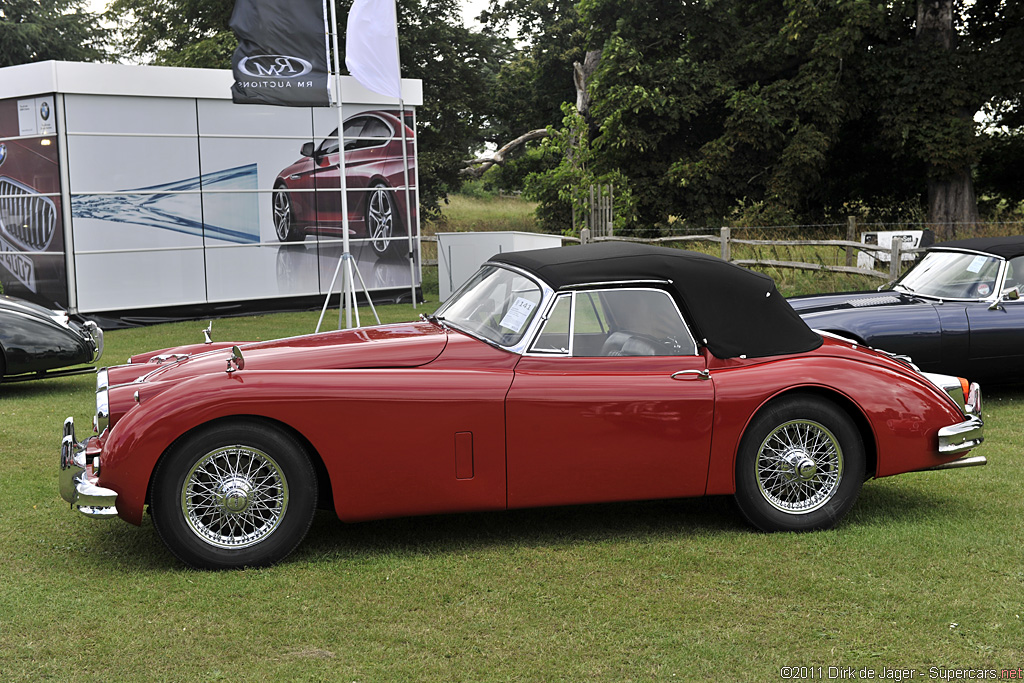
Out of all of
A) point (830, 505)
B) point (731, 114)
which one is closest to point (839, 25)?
point (731, 114)

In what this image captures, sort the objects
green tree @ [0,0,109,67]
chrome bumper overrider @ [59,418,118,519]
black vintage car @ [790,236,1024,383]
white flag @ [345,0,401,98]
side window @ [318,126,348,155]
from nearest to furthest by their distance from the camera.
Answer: chrome bumper overrider @ [59,418,118,519], black vintage car @ [790,236,1024,383], white flag @ [345,0,401,98], side window @ [318,126,348,155], green tree @ [0,0,109,67]

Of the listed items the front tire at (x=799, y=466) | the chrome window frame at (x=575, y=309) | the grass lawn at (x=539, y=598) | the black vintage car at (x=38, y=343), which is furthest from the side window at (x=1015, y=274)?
the black vintage car at (x=38, y=343)

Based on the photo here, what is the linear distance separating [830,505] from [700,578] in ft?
3.59

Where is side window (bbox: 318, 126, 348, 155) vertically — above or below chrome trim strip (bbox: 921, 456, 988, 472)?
above

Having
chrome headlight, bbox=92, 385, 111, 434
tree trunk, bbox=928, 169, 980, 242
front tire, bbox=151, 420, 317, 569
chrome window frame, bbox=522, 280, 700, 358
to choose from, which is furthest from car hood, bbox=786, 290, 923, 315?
tree trunk, bbox=928, 169, 980, 242

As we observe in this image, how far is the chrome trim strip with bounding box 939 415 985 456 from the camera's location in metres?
5.50

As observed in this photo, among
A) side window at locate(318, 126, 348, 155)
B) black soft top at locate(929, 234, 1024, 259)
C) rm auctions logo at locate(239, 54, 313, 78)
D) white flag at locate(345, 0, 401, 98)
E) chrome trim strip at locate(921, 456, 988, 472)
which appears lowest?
chrome trim strip at locate(921, 456, 988, 472)

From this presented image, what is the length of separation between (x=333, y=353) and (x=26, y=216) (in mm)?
16167

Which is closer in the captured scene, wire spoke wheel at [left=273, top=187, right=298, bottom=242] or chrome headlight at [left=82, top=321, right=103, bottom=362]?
chrome headlight at [left=82, top=321, right=103, bottom=362]

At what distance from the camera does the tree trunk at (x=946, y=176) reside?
26.5 metres

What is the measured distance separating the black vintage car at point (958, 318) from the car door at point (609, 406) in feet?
12.2

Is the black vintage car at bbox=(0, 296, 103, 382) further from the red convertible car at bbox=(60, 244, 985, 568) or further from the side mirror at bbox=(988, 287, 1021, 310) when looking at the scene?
the side mirror at bbox=(988, 287, 1021, 310)

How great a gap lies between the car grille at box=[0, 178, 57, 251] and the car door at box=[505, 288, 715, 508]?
16.2 m

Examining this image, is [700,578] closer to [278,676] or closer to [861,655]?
[861,655]
